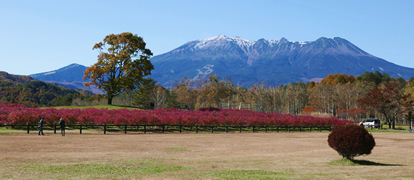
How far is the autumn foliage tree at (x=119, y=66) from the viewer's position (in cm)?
6494

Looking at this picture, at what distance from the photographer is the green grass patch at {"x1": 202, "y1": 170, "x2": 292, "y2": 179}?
44.8 ft

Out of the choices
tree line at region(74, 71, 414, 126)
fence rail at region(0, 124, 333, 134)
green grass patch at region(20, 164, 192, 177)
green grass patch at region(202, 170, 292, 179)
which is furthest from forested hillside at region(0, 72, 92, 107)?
green grass patch at region(202, 170, 292, 179)

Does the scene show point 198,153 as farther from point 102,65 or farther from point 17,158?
point 102,65

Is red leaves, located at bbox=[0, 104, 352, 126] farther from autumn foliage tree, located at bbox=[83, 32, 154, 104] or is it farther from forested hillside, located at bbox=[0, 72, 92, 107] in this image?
forested hillside, located at bbox=[0, 72, 92, 107]

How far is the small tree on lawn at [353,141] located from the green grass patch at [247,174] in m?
4.59

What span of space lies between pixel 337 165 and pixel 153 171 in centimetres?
886

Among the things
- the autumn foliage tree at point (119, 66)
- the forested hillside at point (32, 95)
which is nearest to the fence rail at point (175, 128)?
the autumn foliage tree at point (119, 66)

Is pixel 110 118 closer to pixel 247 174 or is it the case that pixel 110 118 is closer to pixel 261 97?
pixel 247 174

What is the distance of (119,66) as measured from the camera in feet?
221

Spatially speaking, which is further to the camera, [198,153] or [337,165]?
[198,153]

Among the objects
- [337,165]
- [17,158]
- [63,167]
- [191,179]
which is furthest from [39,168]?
[337,165]

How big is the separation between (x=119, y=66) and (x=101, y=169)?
5404 cm

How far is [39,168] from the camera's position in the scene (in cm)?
1490

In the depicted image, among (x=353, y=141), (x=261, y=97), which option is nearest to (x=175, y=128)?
(x=353, y=141)
